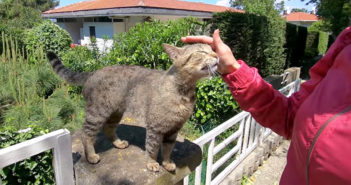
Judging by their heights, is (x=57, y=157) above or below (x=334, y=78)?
below

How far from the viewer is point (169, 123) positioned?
1663 mm

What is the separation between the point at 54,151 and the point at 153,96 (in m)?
0.75

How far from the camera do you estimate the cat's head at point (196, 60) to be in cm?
169

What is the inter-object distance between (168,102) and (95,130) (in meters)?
0.59

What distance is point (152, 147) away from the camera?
1730 millimetres

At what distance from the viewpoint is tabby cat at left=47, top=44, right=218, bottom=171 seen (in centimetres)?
168

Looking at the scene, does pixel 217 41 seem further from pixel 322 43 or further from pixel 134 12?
pixel 322 43

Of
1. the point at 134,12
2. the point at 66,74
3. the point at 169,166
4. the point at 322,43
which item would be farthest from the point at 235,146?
the point at 322,43

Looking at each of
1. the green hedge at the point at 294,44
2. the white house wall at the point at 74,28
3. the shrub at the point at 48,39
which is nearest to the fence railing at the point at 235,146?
the shrub at the point at 48,39

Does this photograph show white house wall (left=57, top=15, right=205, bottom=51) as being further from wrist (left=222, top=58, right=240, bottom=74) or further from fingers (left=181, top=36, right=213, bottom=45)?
wrist (left=222, top=58, right=240, bottom=74)

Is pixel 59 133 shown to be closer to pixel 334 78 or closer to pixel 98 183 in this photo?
pixel 98 183

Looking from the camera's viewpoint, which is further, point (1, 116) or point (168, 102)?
point (1, 116)

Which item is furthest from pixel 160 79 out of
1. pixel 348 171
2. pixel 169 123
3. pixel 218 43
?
pixel 348 171

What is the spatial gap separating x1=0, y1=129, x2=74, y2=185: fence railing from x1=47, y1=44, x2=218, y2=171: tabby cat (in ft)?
1.56
